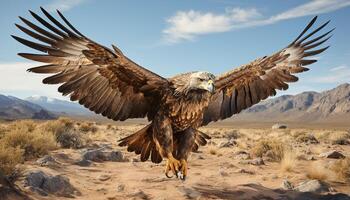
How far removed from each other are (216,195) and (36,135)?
22.1ft

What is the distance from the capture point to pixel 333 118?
144 m

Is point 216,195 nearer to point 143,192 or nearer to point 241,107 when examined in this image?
point 143,192

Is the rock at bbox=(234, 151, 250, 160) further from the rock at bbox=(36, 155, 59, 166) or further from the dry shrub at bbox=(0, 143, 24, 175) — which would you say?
the dry shrub at bbox=(0, 143, 24, 175)

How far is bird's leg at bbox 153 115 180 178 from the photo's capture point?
20.0 ft

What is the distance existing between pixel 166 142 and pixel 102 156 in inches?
304

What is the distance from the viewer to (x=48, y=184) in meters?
8.60

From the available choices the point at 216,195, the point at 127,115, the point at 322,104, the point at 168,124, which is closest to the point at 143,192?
the point at 216,195

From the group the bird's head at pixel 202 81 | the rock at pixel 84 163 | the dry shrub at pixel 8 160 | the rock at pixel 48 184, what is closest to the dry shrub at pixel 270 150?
the rock at pixel 84 163

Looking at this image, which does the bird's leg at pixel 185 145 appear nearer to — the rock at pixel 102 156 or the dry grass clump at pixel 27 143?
the dry grass clump at pixel 27 143

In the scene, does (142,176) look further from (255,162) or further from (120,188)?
(255,162)

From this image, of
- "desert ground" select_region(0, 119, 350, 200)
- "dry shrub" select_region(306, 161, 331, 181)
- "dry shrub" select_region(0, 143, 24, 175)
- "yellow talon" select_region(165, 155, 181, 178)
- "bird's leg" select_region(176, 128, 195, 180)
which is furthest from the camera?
"dry shrub" select_region(306, 161, 331, 181)

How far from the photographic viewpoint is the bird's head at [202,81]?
5541mm

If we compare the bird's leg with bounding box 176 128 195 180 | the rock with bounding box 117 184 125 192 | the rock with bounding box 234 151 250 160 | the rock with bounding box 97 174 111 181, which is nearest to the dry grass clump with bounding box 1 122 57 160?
the rock with bounding box 97 174 111 181

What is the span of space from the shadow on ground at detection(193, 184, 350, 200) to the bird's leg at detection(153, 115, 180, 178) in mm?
3326
